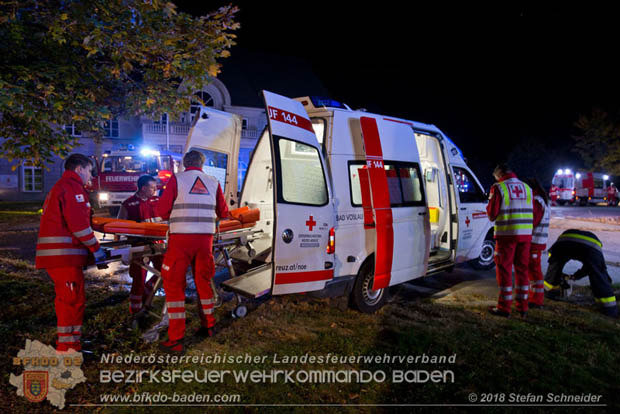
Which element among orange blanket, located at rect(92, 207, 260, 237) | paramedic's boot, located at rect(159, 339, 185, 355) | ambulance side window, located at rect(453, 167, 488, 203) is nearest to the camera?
paramedic's boot, located at rect(159, 339, 185, 355)

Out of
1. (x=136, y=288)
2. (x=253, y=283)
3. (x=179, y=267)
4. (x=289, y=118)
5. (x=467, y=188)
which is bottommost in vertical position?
(x=136, y=288)

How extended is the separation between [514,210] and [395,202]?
1.52 meters

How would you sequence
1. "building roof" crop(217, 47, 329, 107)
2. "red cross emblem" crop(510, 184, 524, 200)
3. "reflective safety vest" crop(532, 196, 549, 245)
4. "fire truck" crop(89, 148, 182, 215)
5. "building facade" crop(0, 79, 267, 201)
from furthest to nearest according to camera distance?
1. "building roof" crop(217, 47, 329, 107)
2. "building facade" crop(0, 79, 267, 201)
3. "fire truck" crop(89, 148, 182, 215)
4. "reflective safety vest" crop(532, 196, 549, 245)
5. "red cross emblem" crop(510, 184, 524, 200)

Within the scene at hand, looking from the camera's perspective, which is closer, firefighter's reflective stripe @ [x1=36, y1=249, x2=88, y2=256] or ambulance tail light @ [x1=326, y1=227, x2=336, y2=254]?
firefighter's reflective stripe @ [x1=36, y1=249, x2=88, y2=256]

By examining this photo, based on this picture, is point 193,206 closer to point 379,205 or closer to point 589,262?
point 379,205

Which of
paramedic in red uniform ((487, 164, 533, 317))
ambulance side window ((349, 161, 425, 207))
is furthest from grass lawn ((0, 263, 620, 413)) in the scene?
ambulance side window ((349, 161, 425, 207))

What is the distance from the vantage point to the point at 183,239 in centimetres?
366

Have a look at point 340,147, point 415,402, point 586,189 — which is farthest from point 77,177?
point 586,189

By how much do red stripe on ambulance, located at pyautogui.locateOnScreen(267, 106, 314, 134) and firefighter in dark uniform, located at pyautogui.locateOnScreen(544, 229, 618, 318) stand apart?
409cm

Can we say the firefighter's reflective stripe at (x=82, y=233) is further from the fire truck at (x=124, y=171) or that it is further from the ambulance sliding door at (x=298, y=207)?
the fire truck at (x=124, y=171)

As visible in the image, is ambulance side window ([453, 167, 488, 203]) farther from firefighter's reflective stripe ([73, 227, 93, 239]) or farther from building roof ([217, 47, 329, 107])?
building roof ([217, 47, 329, 107])

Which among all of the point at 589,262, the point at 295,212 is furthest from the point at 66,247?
the point at 589,262

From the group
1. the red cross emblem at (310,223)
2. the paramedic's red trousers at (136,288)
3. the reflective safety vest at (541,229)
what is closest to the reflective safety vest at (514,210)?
the reflective safety vest at (541,229)

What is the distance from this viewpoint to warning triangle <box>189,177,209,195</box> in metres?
3.77
